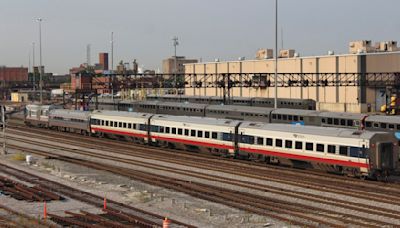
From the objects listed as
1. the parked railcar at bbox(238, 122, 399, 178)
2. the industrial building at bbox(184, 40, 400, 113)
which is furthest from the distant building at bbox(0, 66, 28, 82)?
the parked railcar at bbox(238, 122, 399, 178)

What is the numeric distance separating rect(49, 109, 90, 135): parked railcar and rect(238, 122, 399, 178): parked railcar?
91.1ft

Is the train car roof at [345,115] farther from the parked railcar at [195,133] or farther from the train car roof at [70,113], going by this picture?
the train car roof at [70,113]

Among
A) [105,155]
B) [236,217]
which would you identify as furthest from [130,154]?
[236,217]

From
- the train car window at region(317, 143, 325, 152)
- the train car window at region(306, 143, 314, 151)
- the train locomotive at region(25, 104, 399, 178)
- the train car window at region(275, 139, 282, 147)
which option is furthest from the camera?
the train car window at region(275, 139, 282, 147)

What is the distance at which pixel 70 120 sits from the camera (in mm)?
65812

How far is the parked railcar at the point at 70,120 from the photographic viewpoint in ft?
204

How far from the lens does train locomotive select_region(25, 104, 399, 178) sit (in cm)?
3027

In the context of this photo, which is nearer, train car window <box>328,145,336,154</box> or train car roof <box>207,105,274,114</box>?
train car window <box>328,145,336,154</box>

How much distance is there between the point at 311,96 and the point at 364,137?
2557 inches

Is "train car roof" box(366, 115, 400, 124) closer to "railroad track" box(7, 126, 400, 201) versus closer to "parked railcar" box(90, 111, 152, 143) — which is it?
"railroad track" box(7, 126, 400, 201)

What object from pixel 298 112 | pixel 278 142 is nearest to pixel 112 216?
pixel 278 142

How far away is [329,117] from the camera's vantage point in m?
46.3

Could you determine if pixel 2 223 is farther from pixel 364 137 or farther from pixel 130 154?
pixel 130 154

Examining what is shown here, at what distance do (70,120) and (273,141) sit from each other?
3574 centimetres
